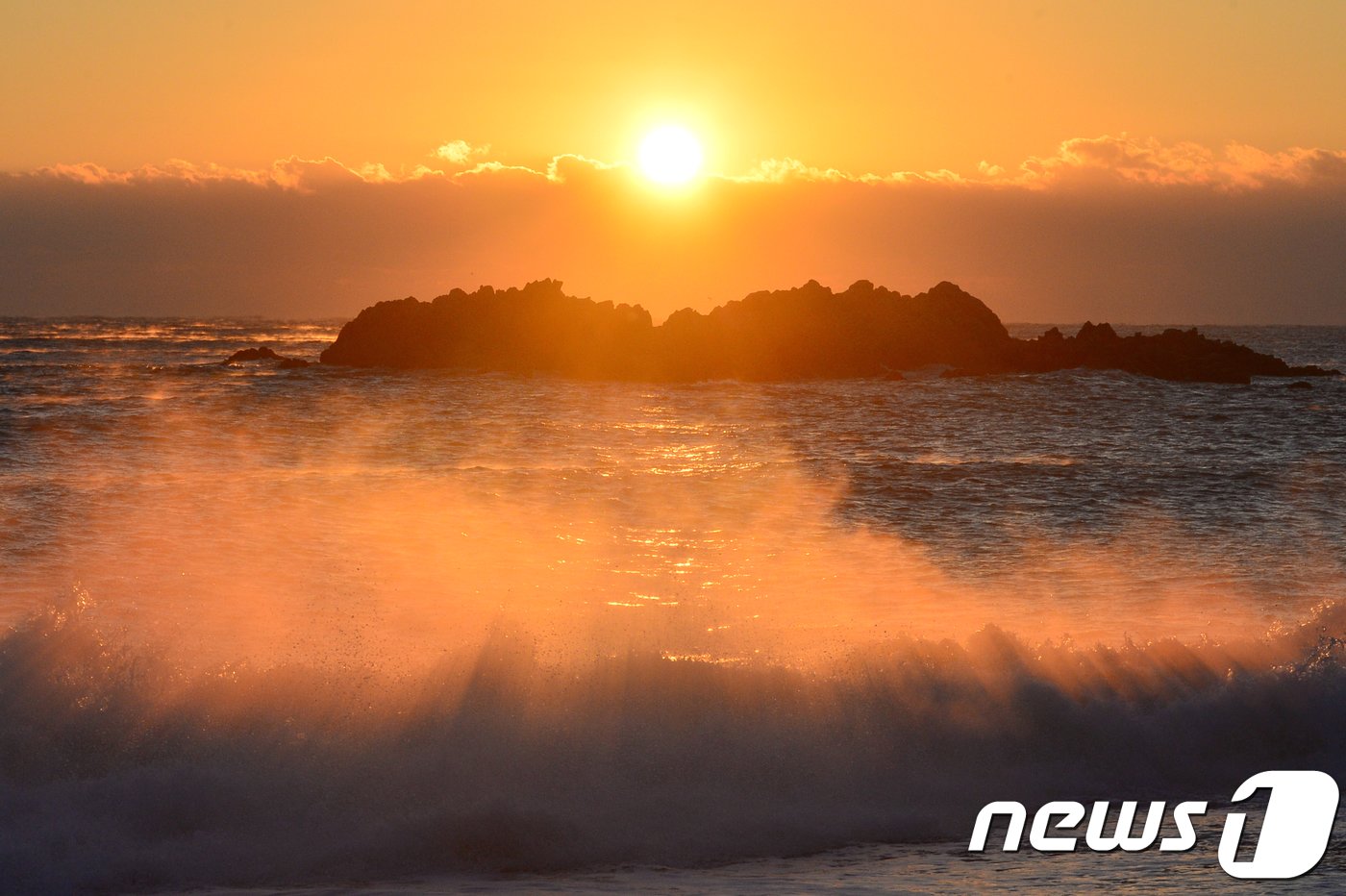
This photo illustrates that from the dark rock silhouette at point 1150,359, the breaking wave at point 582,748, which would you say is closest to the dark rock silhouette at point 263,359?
the dark rock silhouette at point 1150,359

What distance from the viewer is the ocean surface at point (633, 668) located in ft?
25.9

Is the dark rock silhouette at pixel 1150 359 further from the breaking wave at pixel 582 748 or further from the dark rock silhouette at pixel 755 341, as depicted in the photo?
the breaking wave at pixel 582 748

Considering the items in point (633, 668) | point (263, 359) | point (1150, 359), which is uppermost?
point (1150, 359)

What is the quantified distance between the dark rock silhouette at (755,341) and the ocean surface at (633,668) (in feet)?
93.3

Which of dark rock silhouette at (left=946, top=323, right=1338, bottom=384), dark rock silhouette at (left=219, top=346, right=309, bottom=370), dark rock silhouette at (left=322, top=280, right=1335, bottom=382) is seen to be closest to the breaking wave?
dark rock silhouette at (left=322, top=280, right=1335, bottom=382)

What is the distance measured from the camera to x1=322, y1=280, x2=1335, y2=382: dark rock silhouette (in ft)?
163

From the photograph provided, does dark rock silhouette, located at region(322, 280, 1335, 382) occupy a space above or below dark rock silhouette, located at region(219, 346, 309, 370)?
above

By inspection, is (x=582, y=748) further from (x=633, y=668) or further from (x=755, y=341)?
(x=755, y=341)

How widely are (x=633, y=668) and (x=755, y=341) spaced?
42.8 meters

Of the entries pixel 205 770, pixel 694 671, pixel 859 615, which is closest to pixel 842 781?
pixel 694 671

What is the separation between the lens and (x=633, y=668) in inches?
393

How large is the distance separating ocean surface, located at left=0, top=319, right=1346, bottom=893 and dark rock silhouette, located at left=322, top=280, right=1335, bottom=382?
2844 centimetres

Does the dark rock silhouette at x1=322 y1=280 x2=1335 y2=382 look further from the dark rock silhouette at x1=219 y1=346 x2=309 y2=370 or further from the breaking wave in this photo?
the breaking wave

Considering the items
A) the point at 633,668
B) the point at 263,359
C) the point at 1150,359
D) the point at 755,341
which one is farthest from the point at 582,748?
the point at 263,359
